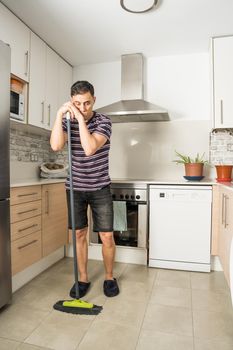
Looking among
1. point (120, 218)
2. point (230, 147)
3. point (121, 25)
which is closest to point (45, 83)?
point (121, 25)

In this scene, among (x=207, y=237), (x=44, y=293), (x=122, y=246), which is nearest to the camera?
(x=44, y=293)

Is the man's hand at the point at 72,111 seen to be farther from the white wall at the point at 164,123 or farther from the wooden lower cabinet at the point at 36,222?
the white wall at the point at 164,123

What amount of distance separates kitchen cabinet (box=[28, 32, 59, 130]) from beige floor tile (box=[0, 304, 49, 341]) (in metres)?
1.45

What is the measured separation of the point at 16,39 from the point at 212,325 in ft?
7.84

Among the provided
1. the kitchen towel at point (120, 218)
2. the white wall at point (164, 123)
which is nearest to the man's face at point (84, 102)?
the kitchen towel at point (120, 218)

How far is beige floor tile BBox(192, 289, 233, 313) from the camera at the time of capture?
1.61 metres

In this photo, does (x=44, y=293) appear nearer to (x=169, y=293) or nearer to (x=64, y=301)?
(x=64, y=301)

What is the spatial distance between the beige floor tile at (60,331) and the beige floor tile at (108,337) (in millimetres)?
41

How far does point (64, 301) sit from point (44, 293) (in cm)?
27

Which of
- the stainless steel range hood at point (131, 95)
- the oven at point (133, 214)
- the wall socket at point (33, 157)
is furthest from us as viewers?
the wall socket at point (33, 157)

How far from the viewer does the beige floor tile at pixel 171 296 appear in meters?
1.68

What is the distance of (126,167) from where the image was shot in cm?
→ 287

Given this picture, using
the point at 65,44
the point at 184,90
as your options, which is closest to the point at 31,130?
the point at 65,44

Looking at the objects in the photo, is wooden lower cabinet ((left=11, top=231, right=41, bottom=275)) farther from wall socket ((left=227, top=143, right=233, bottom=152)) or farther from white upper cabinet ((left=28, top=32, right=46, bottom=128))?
wall socket ((left=227, top=143, right=233, bottom=152))
